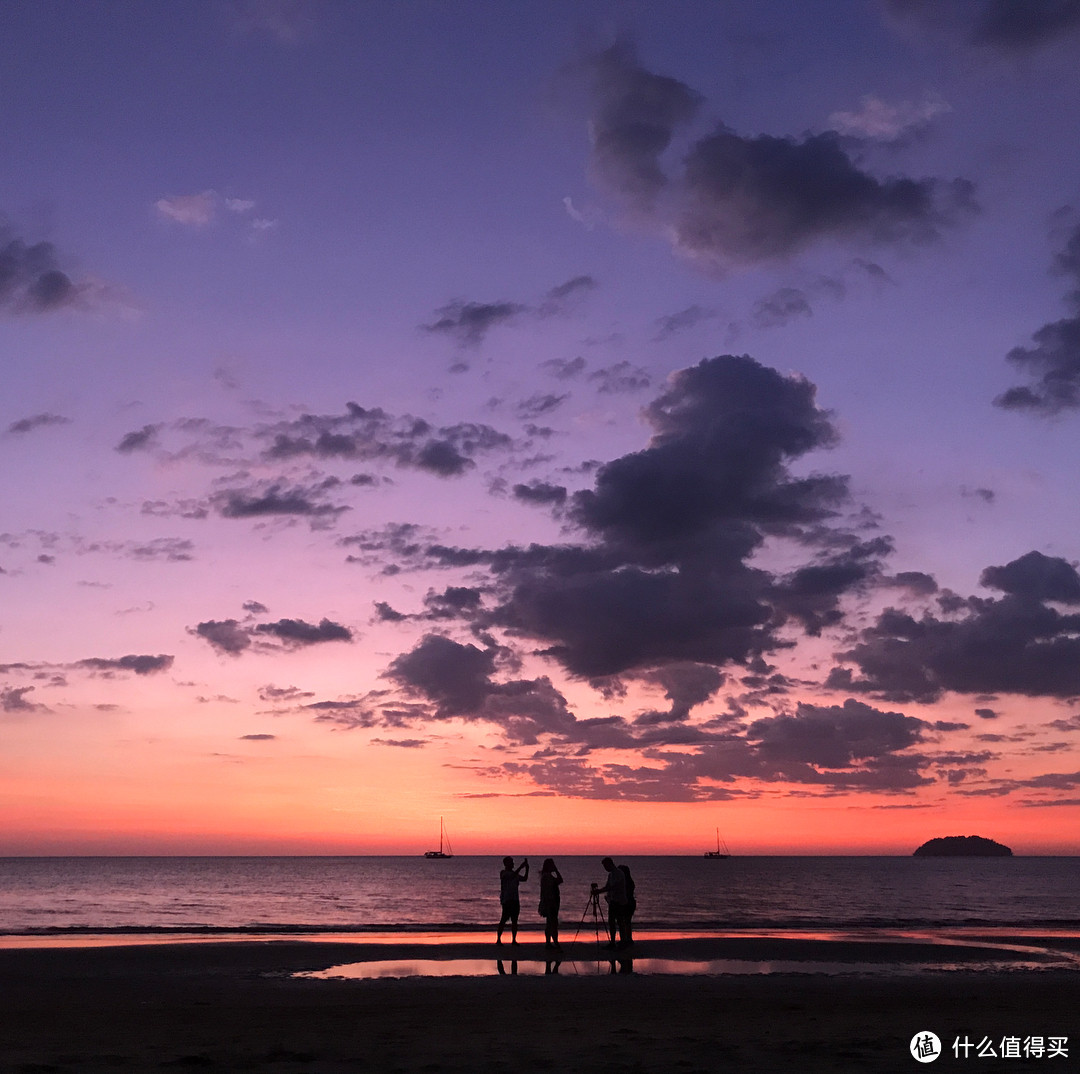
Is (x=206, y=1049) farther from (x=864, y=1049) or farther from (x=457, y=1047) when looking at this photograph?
(x=864, y=1049)

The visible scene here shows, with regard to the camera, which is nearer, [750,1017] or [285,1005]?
[750,1017]

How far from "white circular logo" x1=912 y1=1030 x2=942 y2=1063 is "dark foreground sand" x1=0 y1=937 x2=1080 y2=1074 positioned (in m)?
0.16

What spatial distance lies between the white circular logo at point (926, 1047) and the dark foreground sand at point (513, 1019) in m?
0.16

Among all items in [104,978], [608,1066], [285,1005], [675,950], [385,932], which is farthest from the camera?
[385,932]

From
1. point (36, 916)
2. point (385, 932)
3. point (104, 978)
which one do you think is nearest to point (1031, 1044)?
point (104, 978)

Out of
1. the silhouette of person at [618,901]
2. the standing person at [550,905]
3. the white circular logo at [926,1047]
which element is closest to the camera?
the white circular logo at [926,1047]

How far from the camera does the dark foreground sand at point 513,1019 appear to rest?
457 inches

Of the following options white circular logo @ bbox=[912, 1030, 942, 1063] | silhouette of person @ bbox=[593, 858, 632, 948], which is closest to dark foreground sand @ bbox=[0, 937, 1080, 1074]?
white circular logo @ bbox=[912, 1030, 942, 1063]

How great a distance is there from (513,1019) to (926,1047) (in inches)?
237

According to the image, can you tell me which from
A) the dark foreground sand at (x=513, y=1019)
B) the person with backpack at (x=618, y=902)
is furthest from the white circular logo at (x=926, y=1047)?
the person with backpack at (x=618, y=902)

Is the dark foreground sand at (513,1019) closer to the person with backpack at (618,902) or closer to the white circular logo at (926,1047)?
the white circular logo at (926,1047)

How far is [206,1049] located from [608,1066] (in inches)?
209

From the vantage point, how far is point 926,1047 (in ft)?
39.8

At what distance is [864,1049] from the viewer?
12.2m
